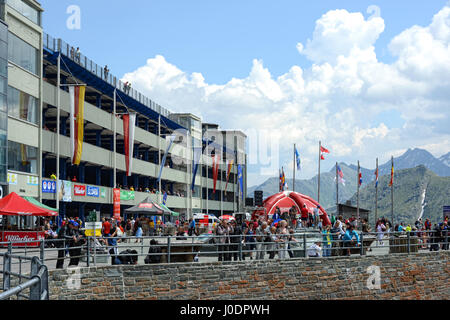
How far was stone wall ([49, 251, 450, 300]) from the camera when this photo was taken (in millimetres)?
19156

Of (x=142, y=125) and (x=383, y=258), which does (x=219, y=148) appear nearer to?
(x=142, y=125)

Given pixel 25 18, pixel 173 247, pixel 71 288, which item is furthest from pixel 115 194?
pixel 71 288

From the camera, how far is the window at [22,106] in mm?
37156

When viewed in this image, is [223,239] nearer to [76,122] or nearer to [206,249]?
[206,249]

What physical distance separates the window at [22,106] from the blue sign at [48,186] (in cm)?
407

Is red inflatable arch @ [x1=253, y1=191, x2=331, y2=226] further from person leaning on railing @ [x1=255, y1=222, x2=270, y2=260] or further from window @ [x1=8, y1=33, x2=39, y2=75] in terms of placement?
window @ [x1=8, y1=33, x2=39, y2=75]

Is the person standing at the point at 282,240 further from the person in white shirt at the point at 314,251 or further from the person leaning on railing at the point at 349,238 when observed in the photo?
the person leaning on railing at the point at 349,238

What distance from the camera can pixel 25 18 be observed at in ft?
128

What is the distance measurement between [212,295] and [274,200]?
58.7 feet

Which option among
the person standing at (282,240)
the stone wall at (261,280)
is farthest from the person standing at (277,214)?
the person standing at (282,240)

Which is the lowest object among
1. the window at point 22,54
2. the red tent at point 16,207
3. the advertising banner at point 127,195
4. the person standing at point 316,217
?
the person standing at point 316,217

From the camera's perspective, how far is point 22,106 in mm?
38625

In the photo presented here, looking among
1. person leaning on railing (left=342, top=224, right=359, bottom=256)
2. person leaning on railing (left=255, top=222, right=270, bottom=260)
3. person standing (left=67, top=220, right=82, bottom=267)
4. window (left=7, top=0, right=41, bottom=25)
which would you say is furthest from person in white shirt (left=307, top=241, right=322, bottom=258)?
window (left=7, top=0, right=41, bottom=25)

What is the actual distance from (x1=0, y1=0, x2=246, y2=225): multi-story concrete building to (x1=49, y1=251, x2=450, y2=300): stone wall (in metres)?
17.6
